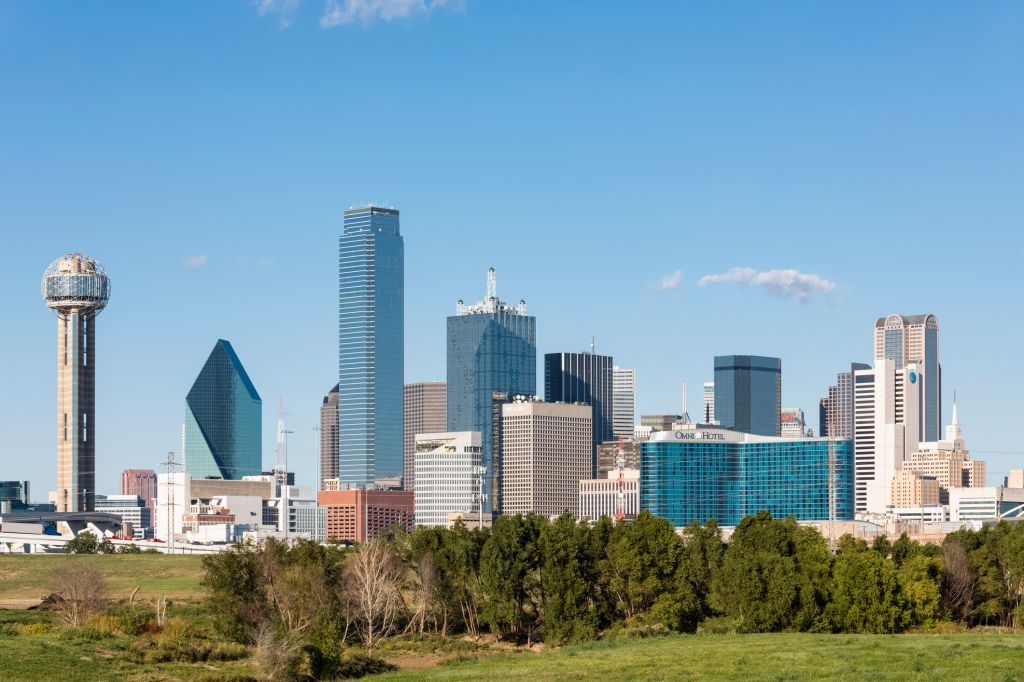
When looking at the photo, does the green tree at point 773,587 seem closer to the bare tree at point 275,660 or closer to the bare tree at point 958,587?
the bare tree at point 958,587

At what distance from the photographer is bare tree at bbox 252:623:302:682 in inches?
3809

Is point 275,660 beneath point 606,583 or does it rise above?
beneath

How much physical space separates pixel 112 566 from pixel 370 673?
72621 mm

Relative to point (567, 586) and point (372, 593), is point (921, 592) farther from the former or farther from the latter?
point (372, 593)

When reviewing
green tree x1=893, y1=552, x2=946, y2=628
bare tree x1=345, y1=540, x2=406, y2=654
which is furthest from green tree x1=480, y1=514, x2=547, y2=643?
green tree x1=893, y1=552, x2=946, y2=628

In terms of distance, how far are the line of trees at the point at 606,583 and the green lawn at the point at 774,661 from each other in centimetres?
1145

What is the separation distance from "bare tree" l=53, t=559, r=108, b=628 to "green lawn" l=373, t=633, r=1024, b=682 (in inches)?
1257

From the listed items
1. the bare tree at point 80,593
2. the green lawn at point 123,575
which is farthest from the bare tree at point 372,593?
the green lawn at point 123,575

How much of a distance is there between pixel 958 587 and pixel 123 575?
8406 cm

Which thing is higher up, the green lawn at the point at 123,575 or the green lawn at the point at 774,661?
the green lawn at the point at 774,661

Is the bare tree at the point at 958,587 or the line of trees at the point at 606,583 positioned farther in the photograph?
the bare tree at the point at 958,587

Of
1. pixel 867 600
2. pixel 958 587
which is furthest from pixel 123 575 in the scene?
pixel 958 587

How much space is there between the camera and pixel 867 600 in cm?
12131

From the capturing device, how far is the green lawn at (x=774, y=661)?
3423 inches
